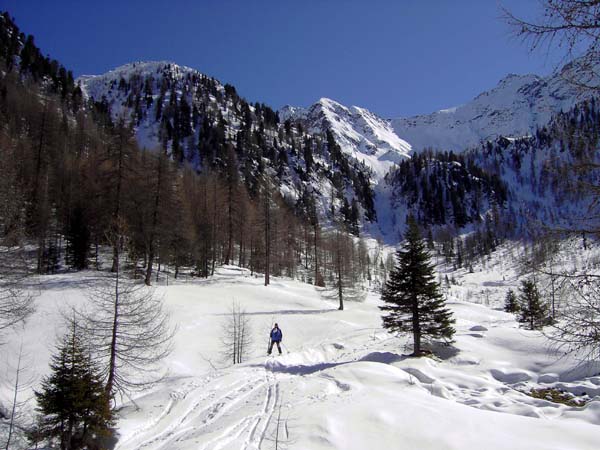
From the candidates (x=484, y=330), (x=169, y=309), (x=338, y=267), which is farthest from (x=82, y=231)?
(x=484, y=330)

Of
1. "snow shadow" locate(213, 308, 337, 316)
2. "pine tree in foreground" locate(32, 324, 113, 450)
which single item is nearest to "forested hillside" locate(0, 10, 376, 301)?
"snow shadow" locate(213, 308, 337, 316)

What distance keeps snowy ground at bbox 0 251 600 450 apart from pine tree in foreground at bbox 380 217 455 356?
1.31 m

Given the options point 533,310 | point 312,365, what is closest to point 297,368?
point 312,365

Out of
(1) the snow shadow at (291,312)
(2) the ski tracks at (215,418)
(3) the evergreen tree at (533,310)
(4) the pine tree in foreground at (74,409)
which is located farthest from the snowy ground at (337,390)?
(3) the evergreen tree at (533,310)

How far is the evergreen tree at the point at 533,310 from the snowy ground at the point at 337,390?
2.01 metres

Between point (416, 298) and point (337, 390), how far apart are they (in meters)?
9.85

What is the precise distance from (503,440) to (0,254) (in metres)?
17.2

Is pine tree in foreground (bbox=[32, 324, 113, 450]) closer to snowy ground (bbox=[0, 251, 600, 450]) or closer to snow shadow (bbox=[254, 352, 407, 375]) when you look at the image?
snowy ground (bbox=[0, 251, 600, 450])

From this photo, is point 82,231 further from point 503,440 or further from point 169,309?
point 503,440

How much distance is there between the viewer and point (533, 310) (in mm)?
30703

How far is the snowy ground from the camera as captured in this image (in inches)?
282

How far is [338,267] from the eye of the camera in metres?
33.9

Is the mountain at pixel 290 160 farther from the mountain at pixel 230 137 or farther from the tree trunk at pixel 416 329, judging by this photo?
the tree trunk at pixel 416 329

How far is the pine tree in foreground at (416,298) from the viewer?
19156 millimetres
